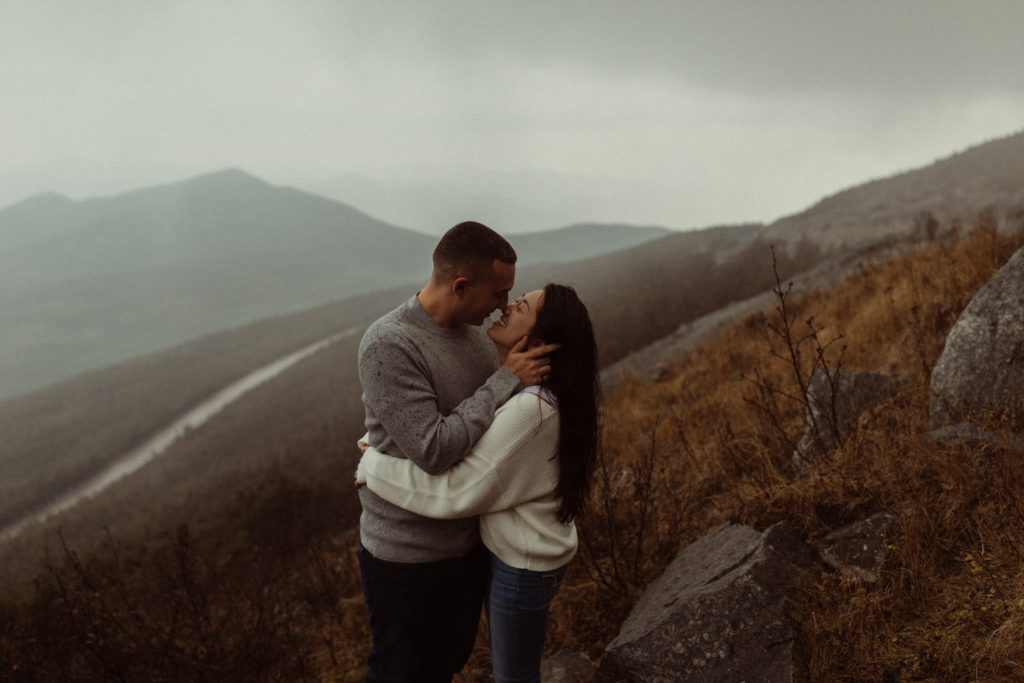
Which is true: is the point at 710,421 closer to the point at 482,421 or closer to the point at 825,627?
the point at 825,627

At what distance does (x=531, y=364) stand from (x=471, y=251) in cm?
42

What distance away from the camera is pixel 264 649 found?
4.17m

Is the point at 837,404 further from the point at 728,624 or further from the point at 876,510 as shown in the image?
the point at 728,624

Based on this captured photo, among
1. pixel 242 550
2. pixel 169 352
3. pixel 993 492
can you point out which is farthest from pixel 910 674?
pixel 169 352

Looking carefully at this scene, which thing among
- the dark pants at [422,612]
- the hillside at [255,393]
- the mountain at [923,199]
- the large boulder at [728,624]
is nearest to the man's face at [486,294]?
the dark pants at [422,612]

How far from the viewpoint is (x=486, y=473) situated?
172cm

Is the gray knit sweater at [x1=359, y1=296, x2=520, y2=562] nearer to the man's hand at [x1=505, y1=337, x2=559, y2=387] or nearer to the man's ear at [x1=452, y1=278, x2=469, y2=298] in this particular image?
the man's hand at [x1=505, y1=337, x2=559, y2=387]

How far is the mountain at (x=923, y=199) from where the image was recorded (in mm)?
15602

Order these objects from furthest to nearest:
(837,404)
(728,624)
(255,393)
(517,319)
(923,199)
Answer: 1. (255,393)
2. (923,199)
3. (837,404)
4. (728,624)
5. (517,319)

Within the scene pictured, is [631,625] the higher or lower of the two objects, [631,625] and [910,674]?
the lower

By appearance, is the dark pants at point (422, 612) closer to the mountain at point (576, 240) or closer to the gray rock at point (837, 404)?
the gray rock at point (837, 404)

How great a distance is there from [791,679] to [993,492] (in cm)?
127

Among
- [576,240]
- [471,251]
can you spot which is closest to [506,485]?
[471,251]

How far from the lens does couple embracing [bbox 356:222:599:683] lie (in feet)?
5.67
